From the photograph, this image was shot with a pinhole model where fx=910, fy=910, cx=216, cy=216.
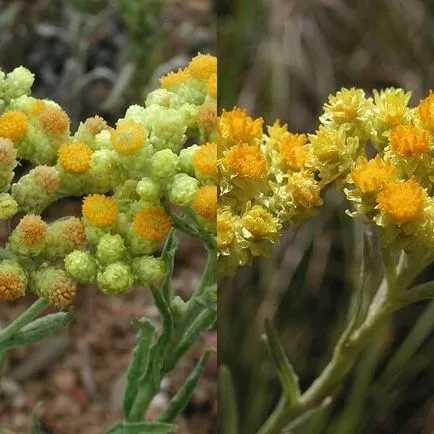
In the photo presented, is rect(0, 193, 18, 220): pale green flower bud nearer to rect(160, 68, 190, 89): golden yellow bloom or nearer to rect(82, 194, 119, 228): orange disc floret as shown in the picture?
rect(82, 194, 119, 228): orange disc floret

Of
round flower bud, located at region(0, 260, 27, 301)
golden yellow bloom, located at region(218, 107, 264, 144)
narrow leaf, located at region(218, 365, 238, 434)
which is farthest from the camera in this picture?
narrow leaf, located at region(218, 365, 238, 434)

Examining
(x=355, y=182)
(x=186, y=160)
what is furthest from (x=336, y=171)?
(x=186, y=160)

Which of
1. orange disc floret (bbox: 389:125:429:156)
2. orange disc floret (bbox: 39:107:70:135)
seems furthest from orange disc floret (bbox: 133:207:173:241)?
orange disc floret (bbox: 389:125:429:156)

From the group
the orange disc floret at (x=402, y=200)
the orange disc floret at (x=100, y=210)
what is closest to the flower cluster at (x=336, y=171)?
the orange disc floret at (x=402, y=200)

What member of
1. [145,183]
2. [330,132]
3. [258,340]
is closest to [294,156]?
[330,132]

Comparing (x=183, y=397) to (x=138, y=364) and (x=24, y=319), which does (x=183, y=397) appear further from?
(x=24, y=319)

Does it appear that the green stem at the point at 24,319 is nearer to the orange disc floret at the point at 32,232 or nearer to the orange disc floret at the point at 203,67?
the orange disc floret at the point at 32,232
